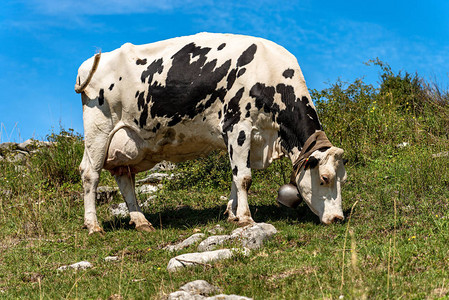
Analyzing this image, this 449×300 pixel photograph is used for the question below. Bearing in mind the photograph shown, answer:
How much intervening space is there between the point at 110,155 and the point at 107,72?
5.25 ft

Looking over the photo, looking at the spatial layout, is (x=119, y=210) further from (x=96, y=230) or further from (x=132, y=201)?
(x=96, y=230)

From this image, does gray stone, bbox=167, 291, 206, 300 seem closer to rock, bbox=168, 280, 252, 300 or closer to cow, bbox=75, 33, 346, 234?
rock, bbox=168, 280, 252, 300

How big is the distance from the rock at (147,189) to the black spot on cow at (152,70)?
4317 mm

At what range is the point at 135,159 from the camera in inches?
409

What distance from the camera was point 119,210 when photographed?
12.0 metres

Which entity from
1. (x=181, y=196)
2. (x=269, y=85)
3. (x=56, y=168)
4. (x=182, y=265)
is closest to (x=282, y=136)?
(x=269, y=85)

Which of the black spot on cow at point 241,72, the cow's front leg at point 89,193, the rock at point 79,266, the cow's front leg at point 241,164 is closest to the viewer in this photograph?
the rock at point 79,266

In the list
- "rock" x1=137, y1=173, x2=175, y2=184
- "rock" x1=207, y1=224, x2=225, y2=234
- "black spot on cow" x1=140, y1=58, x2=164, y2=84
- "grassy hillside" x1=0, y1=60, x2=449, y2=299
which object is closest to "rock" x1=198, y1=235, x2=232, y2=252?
"grassy hillside" x1=0, y1=60, x2=449, y2=299

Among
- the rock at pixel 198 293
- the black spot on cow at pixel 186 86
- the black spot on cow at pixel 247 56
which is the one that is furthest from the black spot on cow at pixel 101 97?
the rock at pixel 198 293

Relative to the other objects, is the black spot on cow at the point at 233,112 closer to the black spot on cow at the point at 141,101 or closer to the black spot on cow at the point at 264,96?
the black spot on cow at the point at 264,96

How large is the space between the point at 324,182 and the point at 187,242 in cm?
235

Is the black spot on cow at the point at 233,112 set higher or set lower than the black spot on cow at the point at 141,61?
lower

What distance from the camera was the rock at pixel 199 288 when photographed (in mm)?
5319

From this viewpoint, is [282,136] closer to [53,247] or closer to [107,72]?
[107,72]
